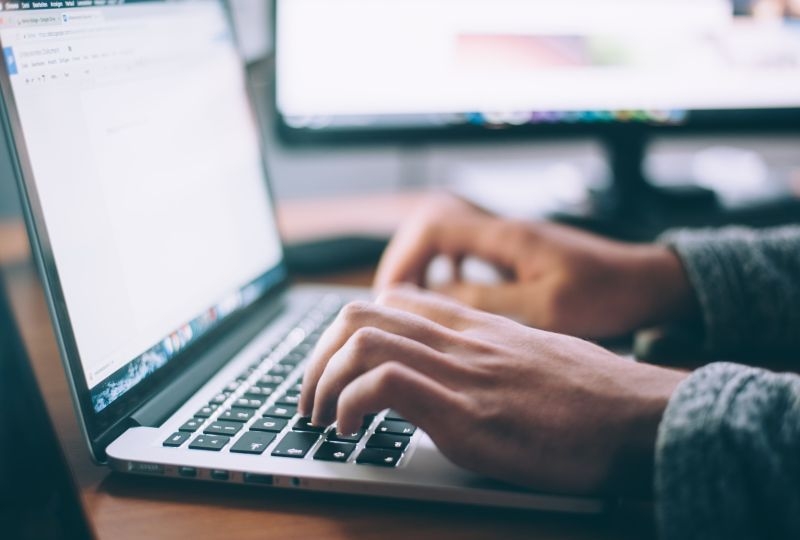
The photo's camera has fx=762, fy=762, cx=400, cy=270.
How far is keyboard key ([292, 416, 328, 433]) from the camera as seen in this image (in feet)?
1.42

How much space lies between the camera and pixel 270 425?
1.44 ft

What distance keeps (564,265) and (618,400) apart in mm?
259

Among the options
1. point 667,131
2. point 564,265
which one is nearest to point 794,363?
point 564,265

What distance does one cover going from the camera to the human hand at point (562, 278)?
2.05 ft

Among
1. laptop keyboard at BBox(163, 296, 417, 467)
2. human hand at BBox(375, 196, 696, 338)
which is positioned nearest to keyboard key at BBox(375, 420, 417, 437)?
laptop keyboard at BBox(163, 296, 417, 467)

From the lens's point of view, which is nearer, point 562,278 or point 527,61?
point 562,278

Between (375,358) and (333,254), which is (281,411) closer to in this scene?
(375,358)

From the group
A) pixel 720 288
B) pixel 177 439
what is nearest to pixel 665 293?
pixel 720 288

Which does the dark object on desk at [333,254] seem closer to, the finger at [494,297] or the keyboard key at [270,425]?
the finger at [494,297]

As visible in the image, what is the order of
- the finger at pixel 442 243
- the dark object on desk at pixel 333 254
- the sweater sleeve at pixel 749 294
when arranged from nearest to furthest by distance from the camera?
the sweater sleeve at pixel 749 294 < the finger at pixel 442 243 < the dark object on desk at pixel 333 254

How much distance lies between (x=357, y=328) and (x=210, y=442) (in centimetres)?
10

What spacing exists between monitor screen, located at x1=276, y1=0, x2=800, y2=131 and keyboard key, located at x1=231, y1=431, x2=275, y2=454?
510 millimetres

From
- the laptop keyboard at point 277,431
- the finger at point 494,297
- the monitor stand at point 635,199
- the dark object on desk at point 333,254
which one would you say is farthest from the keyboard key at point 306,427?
the monitor stand at point 635,199

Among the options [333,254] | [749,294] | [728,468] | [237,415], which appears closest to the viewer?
[728,468]
